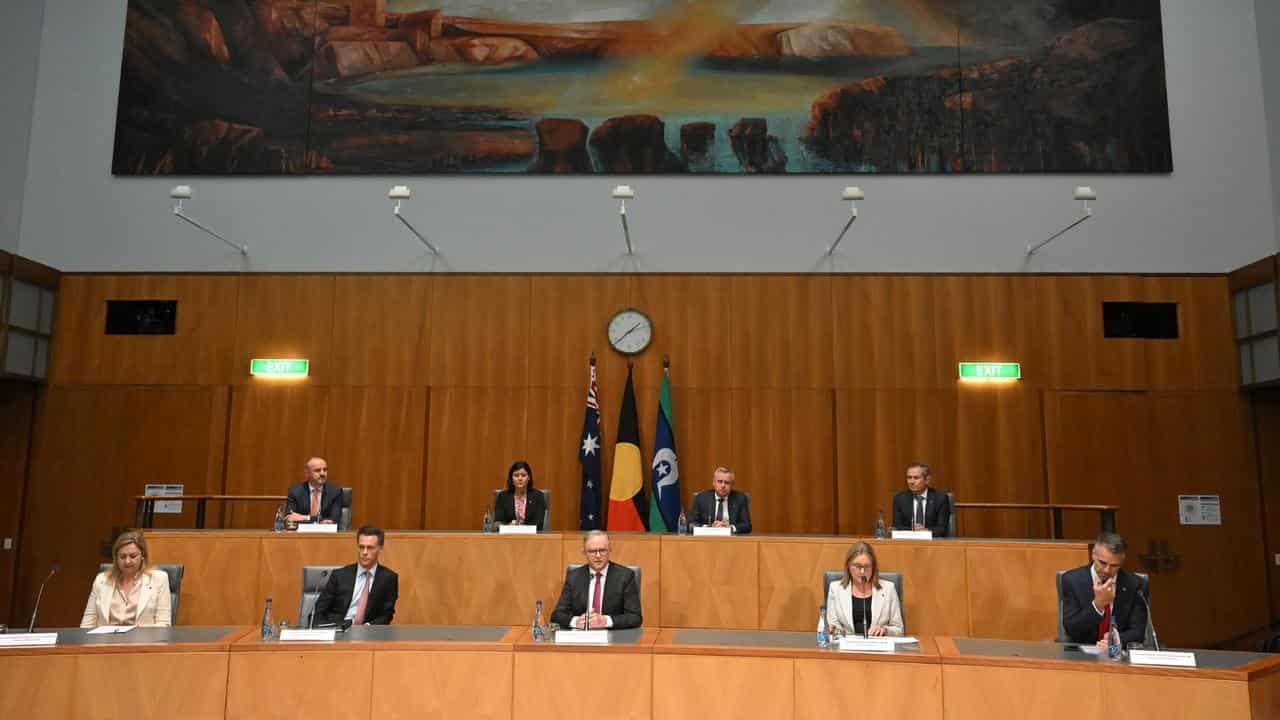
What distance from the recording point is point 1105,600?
15.2 feet

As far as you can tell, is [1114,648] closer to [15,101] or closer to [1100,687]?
[1100,687]

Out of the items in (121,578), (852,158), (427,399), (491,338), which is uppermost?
(852,158)

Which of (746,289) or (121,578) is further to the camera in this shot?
(746,289)

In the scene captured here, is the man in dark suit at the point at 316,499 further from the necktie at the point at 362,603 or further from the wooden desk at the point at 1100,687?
the wooden desk at the point at 1100,687

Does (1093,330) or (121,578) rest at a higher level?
(1093,330)

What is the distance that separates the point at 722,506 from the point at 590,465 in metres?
1.71

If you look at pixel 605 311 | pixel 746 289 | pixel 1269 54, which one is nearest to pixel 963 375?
pixel 746 289

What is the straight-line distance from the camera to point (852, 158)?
29.8ft

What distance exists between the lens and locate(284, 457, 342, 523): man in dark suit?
23.4 feet

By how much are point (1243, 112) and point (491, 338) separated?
24.7 ft

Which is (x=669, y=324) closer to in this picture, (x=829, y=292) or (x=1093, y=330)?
(x=829, y=292)

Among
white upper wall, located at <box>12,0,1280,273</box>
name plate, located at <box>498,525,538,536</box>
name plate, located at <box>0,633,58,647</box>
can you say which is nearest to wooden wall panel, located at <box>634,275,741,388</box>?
white upper wall, located at <box>12,0,1280,273</box>

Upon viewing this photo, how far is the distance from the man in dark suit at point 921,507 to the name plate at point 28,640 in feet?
17.6

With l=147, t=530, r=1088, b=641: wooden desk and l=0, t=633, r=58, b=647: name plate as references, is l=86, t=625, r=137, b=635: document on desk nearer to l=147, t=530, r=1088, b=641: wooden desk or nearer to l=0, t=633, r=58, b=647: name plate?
l=0, t=633, r=58, b=647: name plate
